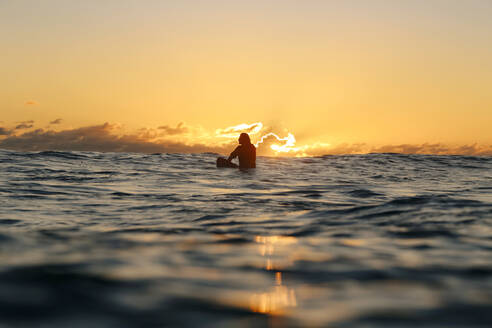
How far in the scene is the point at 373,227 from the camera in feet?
16.5

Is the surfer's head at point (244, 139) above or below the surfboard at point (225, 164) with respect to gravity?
above

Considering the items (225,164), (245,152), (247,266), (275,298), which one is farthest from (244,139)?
(275,298)

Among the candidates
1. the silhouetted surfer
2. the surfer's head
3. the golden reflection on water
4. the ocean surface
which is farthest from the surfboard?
the golden reflection on water

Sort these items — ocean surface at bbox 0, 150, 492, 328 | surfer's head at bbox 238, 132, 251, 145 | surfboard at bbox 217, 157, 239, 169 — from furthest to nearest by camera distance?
surfboard at bbox 217, 157, 239, 169, surfer's head at bbox 238, 132, 251, 145, ocean surface at bbox 0, 150, 492, 328

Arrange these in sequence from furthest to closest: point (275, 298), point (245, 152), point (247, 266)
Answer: point (245, 152) → point (247, 266) → point (275, 298)

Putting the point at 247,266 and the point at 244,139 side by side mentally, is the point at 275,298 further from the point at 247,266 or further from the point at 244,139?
the point at 244,139

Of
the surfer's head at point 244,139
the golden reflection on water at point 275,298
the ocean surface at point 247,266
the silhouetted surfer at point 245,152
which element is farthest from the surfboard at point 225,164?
the golden reflection on water at point 275,298

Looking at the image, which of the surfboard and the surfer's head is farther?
the surfboard

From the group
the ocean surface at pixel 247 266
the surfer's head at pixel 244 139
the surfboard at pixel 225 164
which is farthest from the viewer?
the surfboard at pixel 225 164

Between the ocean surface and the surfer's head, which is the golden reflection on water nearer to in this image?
the ocean surface

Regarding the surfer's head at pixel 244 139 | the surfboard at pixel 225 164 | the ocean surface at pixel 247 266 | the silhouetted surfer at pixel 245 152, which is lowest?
the ocean surface at pixel 247 266

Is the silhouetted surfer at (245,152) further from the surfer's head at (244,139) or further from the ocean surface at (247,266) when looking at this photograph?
the ocean surface at (247,266)

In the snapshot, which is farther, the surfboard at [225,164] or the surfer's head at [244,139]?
the surfboard at [225,164]

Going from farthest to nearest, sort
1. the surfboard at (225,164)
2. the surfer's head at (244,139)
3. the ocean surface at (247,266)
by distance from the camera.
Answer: the surfboard at (225,164) → the surfer's head at (244,139) → the ocean surface at (247,266)
